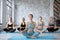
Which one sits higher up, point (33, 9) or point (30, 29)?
point (33, 9)

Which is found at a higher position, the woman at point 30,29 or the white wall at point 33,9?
the white wall at point 33,9

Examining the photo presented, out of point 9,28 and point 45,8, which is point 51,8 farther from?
point 9,28

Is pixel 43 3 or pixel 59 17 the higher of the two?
pixel 43 3

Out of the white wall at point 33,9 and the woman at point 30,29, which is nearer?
the woman at point 30,29

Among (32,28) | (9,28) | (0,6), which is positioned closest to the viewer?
(32,28)

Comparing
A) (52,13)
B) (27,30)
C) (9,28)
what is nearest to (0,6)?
(9,28)

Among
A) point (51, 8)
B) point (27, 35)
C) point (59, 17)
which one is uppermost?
point (51, 8)

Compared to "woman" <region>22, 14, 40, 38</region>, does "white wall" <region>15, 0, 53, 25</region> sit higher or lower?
higher

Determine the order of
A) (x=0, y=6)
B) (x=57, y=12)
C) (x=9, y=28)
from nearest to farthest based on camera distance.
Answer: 1. (x=9, y=28)
2. (x=0, y=6)
3. (x=57, y=12)

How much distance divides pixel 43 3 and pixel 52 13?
124 cm

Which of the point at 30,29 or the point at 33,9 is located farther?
the point at 33,9

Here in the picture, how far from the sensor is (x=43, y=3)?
12.2 m

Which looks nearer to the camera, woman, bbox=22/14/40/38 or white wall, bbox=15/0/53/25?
woman, bbox=22/14/40/38

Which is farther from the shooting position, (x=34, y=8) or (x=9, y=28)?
(x=34, y=8)
